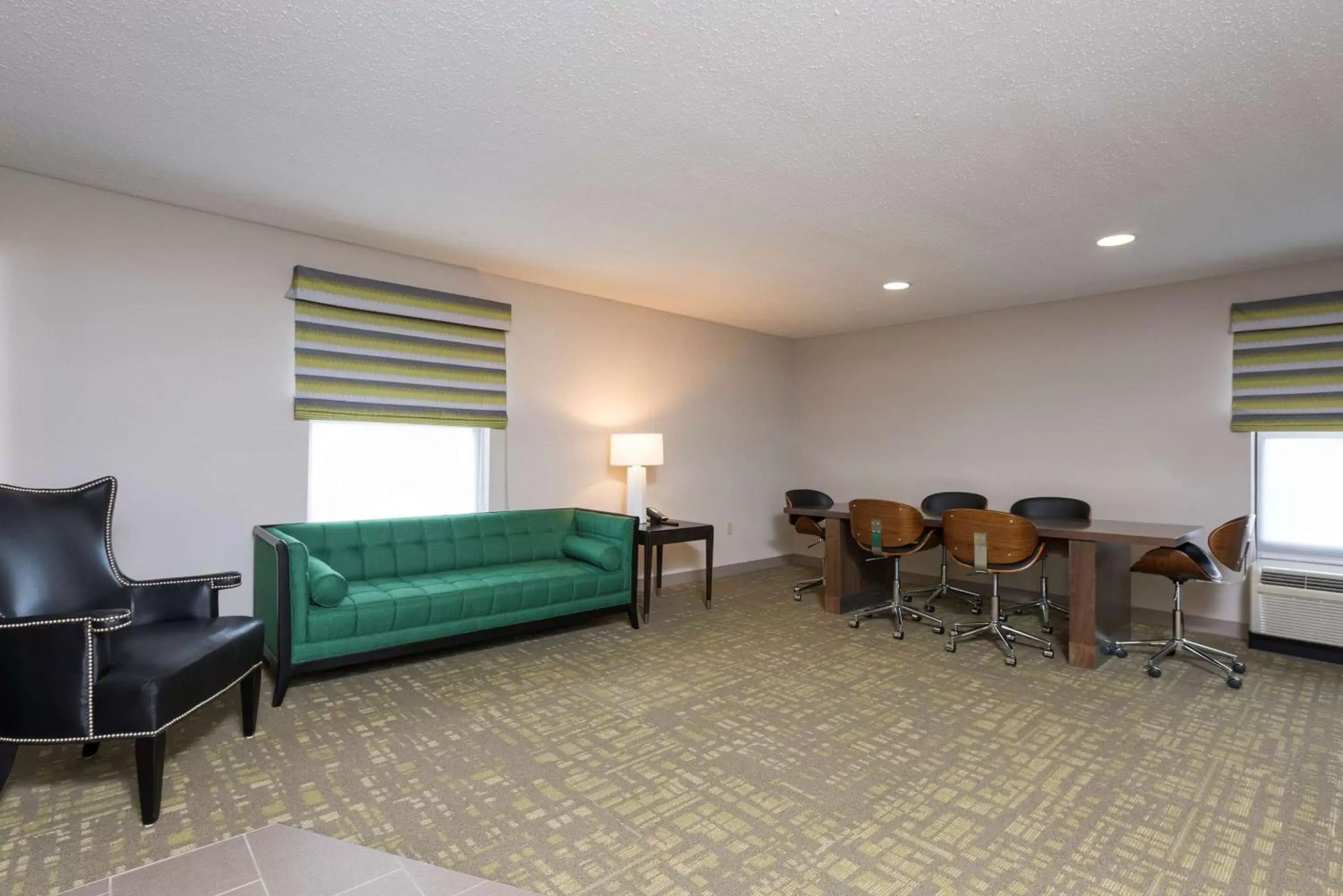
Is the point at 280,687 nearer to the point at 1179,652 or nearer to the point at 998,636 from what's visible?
the point at 998,636

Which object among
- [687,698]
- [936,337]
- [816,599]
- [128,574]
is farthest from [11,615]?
[936,337]

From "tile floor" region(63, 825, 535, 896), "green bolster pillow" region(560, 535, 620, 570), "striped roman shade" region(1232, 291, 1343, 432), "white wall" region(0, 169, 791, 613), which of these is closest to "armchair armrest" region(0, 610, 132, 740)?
"tile floor" region(63, 825, 535, 896)

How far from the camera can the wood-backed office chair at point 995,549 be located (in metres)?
3.95

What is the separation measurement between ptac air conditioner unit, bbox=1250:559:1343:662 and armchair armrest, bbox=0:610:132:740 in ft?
19.8

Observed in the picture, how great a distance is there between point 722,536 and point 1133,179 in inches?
176

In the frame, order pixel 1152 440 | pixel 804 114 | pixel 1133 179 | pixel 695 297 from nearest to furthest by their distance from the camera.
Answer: pixel 804 114, pixel 1133 179, pixel 1152 440, pixel 695 297

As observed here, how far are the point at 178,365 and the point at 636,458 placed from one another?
2.98m

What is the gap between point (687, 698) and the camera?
330cm

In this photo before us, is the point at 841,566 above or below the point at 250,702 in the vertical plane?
above

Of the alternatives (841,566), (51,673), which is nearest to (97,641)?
(51,673)

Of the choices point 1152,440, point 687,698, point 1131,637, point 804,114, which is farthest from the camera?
point 1152,440

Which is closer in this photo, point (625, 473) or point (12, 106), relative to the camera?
point (12, 106)

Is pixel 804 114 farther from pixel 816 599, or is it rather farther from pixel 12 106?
pixel 816 599

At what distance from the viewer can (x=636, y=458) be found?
5.21 metres
